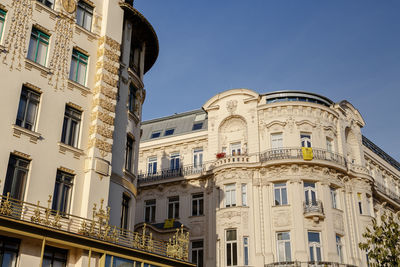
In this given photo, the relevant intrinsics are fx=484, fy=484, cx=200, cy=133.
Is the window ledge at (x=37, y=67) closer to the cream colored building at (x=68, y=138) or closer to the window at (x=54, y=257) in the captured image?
the cream colored building at (x=68, y=138)

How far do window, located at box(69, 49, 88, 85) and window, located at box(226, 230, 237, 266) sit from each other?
18.3m

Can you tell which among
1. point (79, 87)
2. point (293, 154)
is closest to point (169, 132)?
point (293, 154)

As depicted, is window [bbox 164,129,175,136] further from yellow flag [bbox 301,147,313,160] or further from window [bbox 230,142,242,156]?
yellow flag [bbox 301,147,313,160]

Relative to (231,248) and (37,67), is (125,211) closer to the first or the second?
(37,67)

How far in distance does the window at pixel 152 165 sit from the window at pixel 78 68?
69.8 ft

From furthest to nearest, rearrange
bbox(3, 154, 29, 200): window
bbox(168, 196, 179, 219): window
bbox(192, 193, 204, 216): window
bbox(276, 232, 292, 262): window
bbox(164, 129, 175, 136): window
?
1. bbox(164, 129, 175, 136): window
2. bbox(168, 196, 179, 219): window
3. bbox(192, 193, 204, 216): window
4. bbox(276, 232, 292, 262): window
5. bbox(3, 154, 29, 200): window

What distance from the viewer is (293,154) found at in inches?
1457

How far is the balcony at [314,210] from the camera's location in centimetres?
3466

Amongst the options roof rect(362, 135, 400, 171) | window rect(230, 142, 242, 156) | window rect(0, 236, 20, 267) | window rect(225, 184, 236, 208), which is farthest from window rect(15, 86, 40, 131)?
roof rect(362, 135, 400, 171)

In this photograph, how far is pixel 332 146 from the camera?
39.3 metres

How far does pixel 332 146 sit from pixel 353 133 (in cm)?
441

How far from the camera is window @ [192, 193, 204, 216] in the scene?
39656 mm

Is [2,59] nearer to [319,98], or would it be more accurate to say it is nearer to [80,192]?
[80,192]

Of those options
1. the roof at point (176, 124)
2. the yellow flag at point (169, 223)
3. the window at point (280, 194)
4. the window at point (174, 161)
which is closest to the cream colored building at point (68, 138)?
the window at point (280, 194)
